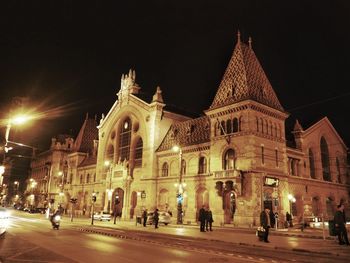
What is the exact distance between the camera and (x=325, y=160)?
177ft

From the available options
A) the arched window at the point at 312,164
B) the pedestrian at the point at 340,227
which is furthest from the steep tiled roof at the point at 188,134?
the pedestrian at the point at 340,227

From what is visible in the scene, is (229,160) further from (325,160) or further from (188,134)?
(325,160)

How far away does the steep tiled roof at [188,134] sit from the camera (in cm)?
4562

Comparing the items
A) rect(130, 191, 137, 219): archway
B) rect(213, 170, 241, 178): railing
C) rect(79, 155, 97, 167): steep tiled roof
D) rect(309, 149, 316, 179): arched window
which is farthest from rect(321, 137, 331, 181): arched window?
rect(79, 155, 97, 167): steep tiled roof

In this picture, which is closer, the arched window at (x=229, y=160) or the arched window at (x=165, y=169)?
the arched window at (x=229, y=160)

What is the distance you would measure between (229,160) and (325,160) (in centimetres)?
2291

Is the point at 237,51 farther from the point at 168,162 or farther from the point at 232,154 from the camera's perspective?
the point at 168,162

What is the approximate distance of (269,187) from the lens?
37.2 m

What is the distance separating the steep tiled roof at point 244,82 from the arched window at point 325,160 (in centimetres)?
1685

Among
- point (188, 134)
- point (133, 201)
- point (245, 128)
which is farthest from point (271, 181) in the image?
point (133, 201)

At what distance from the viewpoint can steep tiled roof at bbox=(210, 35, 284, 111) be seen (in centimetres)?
3978

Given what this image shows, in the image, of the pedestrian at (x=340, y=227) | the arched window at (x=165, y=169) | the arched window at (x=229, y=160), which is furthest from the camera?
the arched window at (x=165, y=169)

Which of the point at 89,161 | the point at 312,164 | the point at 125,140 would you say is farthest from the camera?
the point at 89,161

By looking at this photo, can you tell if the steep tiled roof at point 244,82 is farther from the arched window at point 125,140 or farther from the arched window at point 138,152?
the arched window at point 125,140
